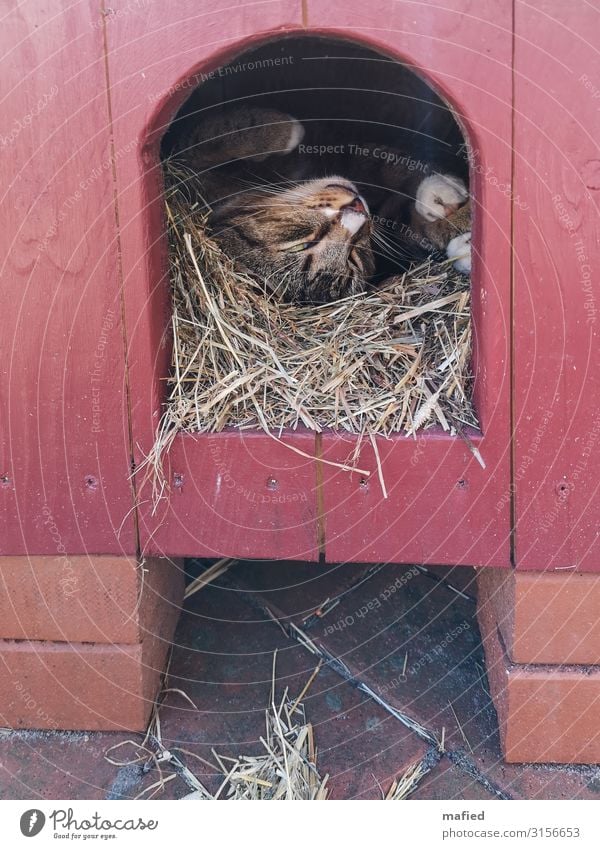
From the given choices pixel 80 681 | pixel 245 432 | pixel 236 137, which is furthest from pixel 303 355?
pixel 80 681

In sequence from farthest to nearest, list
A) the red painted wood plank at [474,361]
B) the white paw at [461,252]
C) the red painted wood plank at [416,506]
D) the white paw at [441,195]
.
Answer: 1. the white paw at [441,195]
2. the white paw at [461,252]
3. the red painted wood plank at [416,506]
4. the red painted wood plank at [474,361]

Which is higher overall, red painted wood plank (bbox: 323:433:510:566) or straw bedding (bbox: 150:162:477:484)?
straw bedding (bbox: 150:162:477:484)

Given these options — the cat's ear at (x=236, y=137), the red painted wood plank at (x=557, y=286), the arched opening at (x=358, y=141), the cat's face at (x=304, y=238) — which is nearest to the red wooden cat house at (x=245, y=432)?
the red painted wood plank at (x=557, y=286)

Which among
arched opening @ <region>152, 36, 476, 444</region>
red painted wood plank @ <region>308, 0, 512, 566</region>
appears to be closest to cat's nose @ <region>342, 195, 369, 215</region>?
arched opening @ <region>152, 36, 476, 444</region>

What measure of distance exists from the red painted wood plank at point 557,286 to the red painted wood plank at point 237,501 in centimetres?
50

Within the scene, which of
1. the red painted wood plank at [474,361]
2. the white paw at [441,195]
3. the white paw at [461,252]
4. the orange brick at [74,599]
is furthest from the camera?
the white paw at [441,195]

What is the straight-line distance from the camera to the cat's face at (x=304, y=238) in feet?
7.30

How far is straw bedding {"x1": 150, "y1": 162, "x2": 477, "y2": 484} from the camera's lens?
6.04ft

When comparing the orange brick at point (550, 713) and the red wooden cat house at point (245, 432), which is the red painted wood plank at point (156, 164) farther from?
the orange brick at point (550, 713)

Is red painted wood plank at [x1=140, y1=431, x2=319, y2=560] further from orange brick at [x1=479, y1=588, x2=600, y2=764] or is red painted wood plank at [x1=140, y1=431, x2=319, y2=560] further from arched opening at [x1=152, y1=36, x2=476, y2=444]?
orange brick at [x1=479, y1=588, x2=600, y2=764]

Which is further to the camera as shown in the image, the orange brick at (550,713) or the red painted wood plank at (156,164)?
the orange brick at (550,713)

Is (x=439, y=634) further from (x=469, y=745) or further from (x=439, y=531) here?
(x=439, y=531)

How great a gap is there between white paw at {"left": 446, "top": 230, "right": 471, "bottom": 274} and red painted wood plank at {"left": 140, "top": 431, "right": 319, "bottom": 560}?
741 millimetres

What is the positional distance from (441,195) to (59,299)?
116 centimetres
